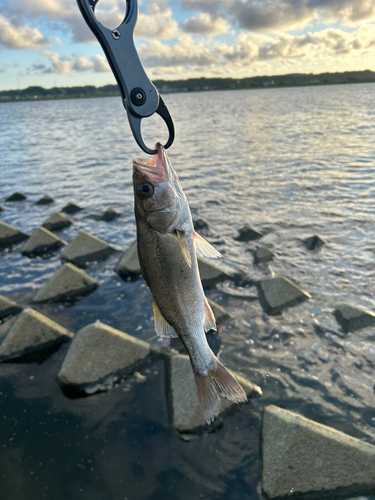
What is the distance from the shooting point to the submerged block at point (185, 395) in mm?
5102

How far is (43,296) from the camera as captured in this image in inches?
325

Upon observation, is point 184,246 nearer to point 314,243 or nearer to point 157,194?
point 157,194

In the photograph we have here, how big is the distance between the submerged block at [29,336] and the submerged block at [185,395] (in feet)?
7.53

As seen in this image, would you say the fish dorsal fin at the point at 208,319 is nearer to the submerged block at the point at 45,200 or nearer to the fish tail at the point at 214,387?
the fish tail at the point at 214,387

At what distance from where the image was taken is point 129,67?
7.51 feet

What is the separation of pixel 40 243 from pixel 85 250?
1722 millimetres

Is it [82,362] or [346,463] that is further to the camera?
A: [82,362]

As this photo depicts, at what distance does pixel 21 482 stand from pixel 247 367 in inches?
137

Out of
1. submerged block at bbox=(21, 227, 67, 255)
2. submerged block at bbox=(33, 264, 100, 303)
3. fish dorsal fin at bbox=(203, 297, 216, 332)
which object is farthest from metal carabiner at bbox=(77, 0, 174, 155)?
submerged block at bbox=(21, 227, 67, 255)

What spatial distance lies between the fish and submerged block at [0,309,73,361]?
447 cm

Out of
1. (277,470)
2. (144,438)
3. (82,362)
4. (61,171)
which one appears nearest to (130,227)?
(82,362)

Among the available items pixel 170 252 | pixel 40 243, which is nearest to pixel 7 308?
pixel 40 243

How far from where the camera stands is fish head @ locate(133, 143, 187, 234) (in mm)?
2561

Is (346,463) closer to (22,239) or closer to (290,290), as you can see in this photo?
(290,290)
